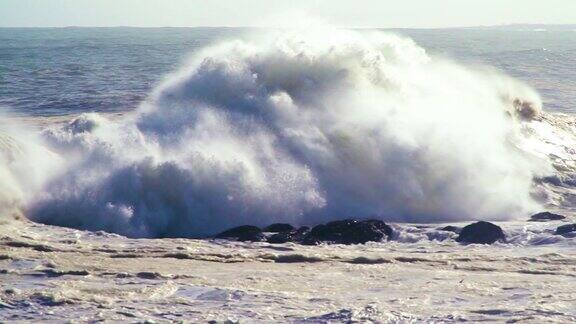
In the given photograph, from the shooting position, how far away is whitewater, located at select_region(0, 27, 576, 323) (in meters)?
9.10

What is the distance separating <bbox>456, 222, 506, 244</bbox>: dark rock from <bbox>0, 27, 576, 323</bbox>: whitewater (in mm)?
173

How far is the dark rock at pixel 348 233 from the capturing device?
12320 mm

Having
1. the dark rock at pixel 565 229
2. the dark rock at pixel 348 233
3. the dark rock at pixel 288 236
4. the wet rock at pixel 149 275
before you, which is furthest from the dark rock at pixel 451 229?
the wet rock at pixel 149 275

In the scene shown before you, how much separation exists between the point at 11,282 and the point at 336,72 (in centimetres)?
1081

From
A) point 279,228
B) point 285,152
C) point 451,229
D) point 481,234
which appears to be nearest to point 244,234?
point 279,228

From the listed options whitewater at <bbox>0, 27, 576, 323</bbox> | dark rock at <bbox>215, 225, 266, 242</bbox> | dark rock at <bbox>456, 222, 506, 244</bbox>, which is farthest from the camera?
dark rock at <bbox>215, 225, 266, 242</bbox>

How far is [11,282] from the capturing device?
950 cm

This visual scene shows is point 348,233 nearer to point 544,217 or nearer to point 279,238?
point 279,238

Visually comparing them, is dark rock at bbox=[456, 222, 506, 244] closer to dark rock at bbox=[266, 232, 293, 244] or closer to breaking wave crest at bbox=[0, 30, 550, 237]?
breaking wave crest at bbox=[0, 30, 550, 237]

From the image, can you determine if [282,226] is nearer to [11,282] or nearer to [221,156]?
→ [221,156]

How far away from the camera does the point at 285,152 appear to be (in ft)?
52.3

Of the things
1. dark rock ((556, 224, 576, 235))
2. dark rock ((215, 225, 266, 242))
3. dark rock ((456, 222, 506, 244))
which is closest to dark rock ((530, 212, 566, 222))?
dark rock ((556, 224, 576, 235))

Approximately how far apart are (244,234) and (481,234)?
3713 millimetres

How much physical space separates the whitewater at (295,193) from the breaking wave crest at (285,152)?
0.04m
